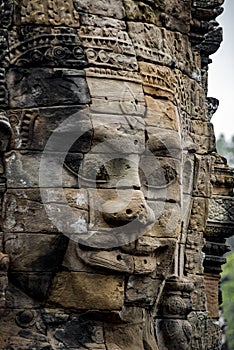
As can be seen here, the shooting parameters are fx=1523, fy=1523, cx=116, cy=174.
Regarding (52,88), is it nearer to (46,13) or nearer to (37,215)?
(46,13)

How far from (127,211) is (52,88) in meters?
1.20

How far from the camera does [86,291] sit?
12547 mm

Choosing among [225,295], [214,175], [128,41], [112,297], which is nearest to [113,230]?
[112,297]

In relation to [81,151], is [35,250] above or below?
below

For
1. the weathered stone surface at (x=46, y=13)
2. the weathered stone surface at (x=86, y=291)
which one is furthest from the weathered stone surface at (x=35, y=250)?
the weathered stone surface at (x=46, y=13)

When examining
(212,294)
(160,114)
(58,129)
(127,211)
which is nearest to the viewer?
(127,211)

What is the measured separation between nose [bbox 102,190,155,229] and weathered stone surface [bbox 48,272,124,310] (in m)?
0.48

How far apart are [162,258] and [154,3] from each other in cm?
223

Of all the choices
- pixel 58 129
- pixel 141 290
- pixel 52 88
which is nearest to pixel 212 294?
pixel 141 290

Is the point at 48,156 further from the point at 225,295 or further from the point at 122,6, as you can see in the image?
the point at 225,295

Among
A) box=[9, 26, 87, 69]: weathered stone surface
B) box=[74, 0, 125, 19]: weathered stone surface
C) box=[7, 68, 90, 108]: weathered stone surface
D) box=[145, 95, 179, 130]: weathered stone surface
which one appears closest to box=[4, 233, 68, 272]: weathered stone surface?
box=[7, 68, 90, 108]: weathered stone surface

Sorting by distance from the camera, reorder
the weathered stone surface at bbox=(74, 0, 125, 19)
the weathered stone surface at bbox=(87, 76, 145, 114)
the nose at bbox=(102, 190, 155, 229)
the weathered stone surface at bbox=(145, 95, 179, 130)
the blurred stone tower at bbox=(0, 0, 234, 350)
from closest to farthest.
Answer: the nose at bbox=(102, 190, 155, 229) < the blurred stone tower at bbox=(0, 0, 234, 350) < the weathered stone surface at bbox=(87, 76, 145, 114) < the weathered stone surface at bbox=(74, 0, 125, 19) < the weathered stone surface at bbox=(145, 95, 179, 130)

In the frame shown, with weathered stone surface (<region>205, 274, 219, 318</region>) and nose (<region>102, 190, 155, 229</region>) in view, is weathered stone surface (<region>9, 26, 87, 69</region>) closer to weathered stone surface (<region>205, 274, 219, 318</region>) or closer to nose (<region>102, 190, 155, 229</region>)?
nose (<region>102, 190, 155, 229</region>)

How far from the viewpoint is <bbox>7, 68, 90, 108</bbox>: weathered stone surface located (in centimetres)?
1259
